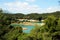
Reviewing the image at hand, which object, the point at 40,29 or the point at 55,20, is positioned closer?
the point at 40,29

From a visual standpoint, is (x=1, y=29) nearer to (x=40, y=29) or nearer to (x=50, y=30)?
(x=40, y=29)

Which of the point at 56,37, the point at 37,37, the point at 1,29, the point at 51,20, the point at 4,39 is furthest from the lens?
the point at 51,20

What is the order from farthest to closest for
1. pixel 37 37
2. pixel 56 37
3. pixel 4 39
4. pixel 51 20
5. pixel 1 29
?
pixel 51 20 → pixel 56 37 → pixel 1 29 → pixel 4 39 → pixel 37 37

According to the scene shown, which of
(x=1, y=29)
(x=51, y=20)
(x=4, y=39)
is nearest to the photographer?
(x=4, y=39)

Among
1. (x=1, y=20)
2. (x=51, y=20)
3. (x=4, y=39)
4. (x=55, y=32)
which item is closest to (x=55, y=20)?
(x=51, y=20)

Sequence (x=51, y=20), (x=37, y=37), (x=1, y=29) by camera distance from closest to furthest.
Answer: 1. (x=37, y=37)
2. (x=1, y=29)
3. (x=51, y=20)

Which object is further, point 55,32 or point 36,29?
point 55,32

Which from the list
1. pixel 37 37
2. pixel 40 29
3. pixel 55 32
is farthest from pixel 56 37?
pixel 37 37

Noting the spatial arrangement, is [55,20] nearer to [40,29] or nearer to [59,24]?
[59,24]

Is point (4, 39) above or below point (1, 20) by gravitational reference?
below
